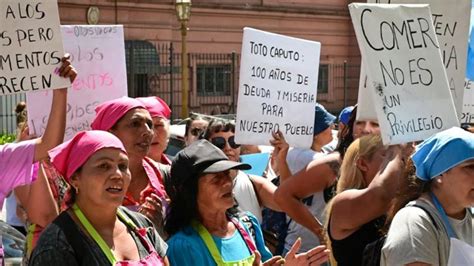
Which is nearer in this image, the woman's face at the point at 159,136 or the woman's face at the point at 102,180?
the woman's face at the point at 102,180

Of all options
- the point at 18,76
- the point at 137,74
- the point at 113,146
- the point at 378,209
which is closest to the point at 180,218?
the point at 113,146

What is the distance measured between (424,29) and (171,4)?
21592 mm

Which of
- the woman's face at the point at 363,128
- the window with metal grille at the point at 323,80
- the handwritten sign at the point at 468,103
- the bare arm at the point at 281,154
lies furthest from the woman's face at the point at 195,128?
the window with metal grille at the point at 323,80

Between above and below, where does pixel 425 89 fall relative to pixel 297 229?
above

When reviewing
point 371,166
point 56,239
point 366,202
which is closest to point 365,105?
point 371,166

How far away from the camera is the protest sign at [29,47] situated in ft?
16.6

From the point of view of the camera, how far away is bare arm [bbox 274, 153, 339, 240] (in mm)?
5793

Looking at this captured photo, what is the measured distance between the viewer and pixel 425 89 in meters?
5.12

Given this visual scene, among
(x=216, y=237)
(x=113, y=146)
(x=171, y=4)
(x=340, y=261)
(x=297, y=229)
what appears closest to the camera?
(x=113, y=146)

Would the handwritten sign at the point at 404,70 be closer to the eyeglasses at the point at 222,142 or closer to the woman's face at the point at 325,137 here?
the eyeglasses at the point at 222,142

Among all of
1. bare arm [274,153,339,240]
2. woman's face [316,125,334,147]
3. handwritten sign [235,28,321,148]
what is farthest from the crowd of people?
woman's face [316,125,334,147]

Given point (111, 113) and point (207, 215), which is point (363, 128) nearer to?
point (111, 113)

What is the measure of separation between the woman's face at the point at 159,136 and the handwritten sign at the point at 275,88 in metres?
0.73

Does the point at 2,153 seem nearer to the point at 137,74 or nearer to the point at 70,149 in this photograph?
the point at 70,149
